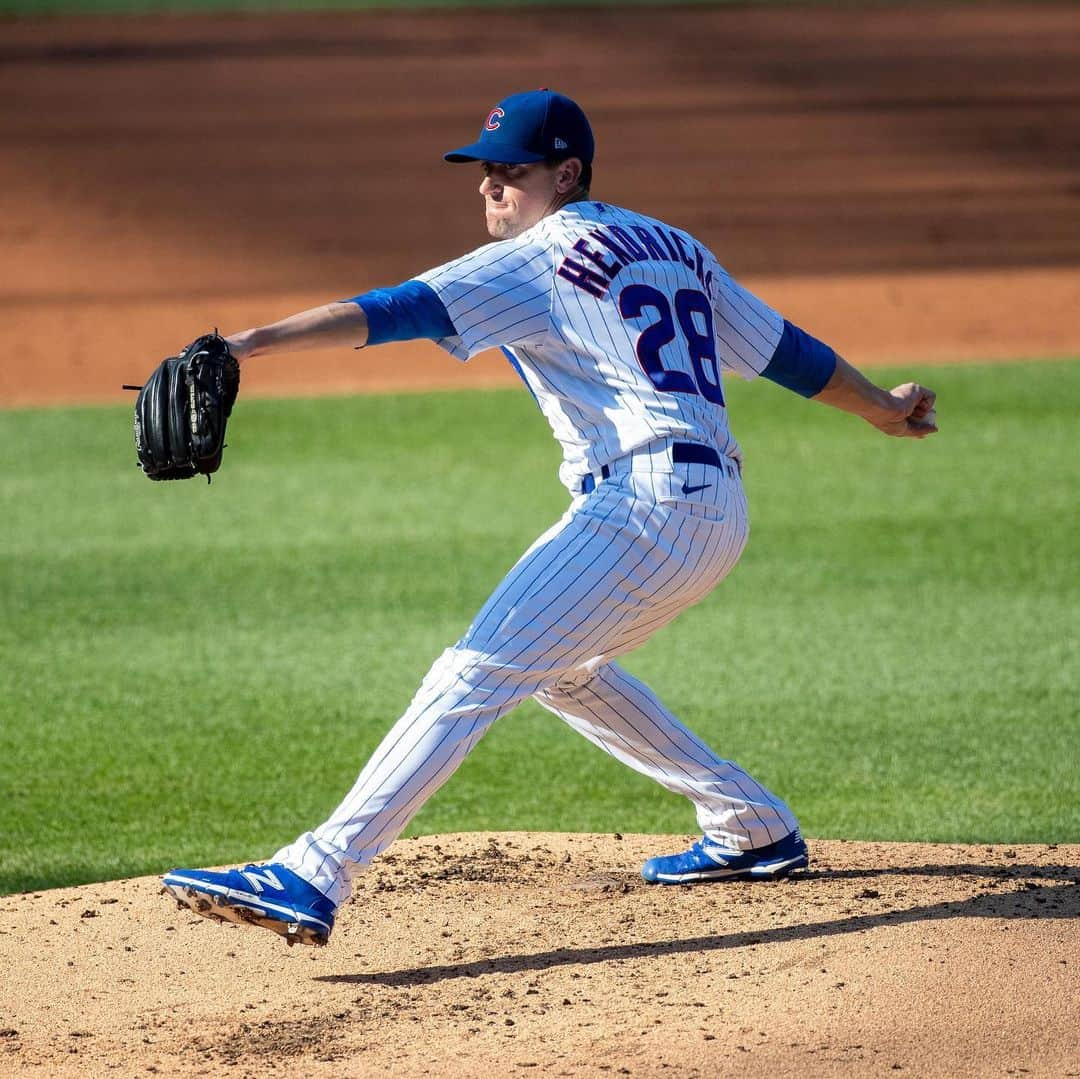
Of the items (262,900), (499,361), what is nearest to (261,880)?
A: (262,900)

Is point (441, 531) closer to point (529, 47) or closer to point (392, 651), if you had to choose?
point (392, 651)

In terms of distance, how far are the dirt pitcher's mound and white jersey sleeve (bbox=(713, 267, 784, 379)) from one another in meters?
1.22

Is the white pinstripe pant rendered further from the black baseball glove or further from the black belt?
the black baseball glove

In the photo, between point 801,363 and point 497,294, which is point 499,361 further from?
point 497,294

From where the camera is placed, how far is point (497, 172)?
12.4ft

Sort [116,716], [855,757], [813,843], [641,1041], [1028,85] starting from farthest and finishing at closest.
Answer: [1028,85] → [116,716] → [855,757] → [813,843] → [641,1041]

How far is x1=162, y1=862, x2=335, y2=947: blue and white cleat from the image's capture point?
134 inches

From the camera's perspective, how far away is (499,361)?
47.0 ft

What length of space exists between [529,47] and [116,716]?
19.3 m

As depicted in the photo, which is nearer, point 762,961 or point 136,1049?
point 136,1049

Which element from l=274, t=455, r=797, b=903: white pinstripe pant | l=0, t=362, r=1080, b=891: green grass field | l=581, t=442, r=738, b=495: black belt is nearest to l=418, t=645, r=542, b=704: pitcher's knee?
l=274, t=455, r=797, b=903: white pinstripe pant

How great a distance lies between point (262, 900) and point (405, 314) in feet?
3.74

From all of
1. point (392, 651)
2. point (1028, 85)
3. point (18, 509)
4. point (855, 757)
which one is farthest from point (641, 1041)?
point (1028, 85)

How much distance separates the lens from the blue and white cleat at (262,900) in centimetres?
→ 342
